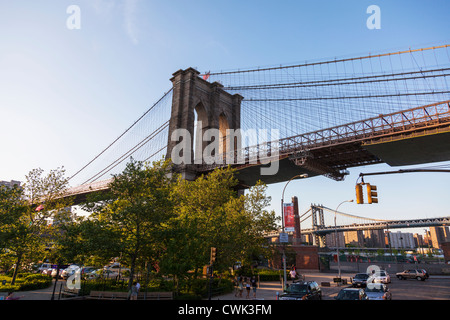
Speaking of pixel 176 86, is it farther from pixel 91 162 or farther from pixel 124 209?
pixel 91 162

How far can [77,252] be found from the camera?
19.8 m

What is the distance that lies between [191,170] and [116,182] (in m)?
25.8

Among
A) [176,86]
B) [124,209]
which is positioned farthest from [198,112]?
[124,209]

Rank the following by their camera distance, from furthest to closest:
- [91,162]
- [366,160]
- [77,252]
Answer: [91,162], [366,160], [77,252]

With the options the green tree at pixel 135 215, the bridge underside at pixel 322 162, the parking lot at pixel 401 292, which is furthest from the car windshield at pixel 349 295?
the bridge underside at pixel 322 162

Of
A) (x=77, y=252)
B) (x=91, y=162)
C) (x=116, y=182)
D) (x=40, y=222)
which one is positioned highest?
(x=91, y=162)

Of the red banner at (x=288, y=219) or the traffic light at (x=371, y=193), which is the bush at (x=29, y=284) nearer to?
the red banner at (x=288, y=219)

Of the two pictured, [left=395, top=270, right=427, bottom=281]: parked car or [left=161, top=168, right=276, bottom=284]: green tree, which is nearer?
[left=161, top=168, right=276, bottom=284]: green tree

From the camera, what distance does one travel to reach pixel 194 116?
52812 mm

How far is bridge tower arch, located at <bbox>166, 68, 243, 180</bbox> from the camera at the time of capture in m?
48.5

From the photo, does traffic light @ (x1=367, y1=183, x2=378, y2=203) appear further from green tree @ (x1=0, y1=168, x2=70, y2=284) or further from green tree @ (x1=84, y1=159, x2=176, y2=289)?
green tree @ (x1=0, y1=168, x2=70, y2=284)

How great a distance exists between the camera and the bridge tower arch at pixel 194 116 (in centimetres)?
4847

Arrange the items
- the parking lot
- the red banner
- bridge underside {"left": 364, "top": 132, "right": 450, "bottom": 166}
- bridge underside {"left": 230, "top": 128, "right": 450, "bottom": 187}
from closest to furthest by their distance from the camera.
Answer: the red banner
the parking lot
bridge underside {"left": 364, "top": 132, "right": 450, "bottom": 166}
bridge underside {"left": 230, "top": 128, "right": 450, "bottom": 187}

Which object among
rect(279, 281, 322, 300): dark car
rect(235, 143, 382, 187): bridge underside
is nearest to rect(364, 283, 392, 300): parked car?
rect(279, 281, 322, 300): dark car
